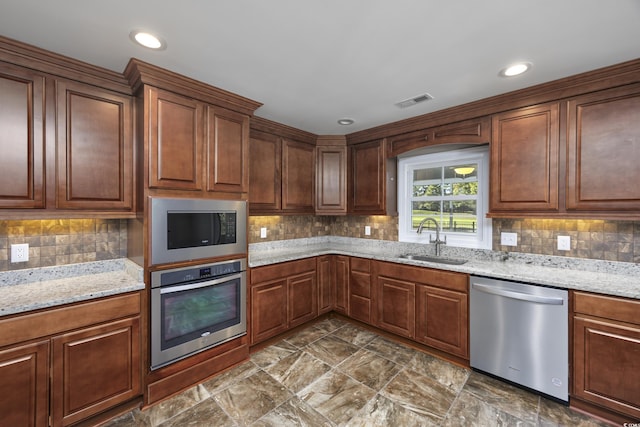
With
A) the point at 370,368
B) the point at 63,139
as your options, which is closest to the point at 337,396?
the point at 370,368

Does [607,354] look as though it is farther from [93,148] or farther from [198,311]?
[93,148]

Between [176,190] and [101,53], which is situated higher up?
[101,53]

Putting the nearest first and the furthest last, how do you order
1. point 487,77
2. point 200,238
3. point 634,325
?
point 634,325 < point 487,77 < point 200,238

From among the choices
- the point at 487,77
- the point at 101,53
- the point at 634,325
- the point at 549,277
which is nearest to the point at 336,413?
the point at 549,277

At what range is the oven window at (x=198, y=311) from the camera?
6.81ft

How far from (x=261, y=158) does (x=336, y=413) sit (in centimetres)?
245

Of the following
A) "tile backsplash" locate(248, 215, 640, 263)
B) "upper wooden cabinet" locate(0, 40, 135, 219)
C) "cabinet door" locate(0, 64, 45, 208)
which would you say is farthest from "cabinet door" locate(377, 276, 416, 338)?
"cabinet door" locate(0, 64, 45, 208)

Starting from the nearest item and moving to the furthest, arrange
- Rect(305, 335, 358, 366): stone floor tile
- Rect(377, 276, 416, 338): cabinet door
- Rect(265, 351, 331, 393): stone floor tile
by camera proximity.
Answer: Rect(265, 351, 331, 393): stone floor tile → Rect(305, 335, 358, 366): stone floor tile → Rect(377, 276, 416, 338): cabinet door

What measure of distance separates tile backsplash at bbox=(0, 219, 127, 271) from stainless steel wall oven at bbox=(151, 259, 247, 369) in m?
0.65

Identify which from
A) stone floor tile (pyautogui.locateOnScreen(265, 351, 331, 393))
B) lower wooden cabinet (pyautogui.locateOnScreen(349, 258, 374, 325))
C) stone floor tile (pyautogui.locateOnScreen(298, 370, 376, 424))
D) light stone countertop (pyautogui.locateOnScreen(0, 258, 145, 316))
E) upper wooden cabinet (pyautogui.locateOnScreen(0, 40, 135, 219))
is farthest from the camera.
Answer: lower wooden cabinet (pyautogui.locateOnScreen(349, 258, 374, 325))

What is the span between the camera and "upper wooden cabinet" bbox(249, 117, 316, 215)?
3.02 meters

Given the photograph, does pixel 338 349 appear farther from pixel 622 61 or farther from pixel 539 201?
pixel 622 61

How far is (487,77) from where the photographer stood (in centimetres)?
209

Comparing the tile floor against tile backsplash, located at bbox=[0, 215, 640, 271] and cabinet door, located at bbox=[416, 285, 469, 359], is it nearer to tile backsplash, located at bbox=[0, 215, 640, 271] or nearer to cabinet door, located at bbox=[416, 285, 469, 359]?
cabinet door, located at bbox=[416, 285, 469, 359]
